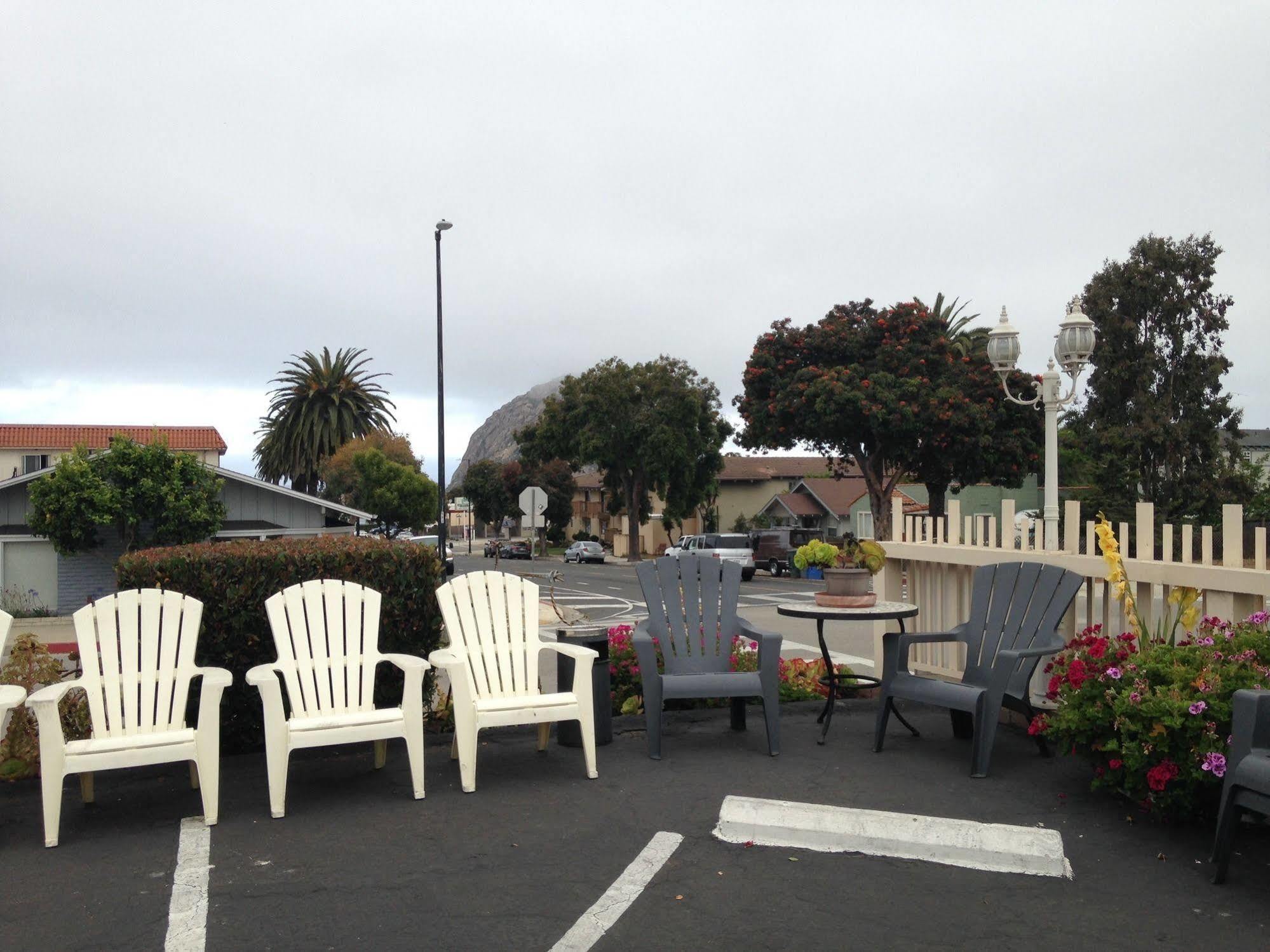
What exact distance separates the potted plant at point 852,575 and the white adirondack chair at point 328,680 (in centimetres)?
283

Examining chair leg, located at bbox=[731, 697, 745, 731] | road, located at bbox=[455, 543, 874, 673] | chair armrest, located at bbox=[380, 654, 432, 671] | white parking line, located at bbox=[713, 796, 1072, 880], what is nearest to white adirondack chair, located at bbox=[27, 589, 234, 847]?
chair armrest, located at bbox=[380, 654, 432, 671]

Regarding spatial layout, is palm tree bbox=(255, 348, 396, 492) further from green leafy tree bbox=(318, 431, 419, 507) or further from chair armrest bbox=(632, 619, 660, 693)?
chair armrest bbox=(632, 619, 660, 693)

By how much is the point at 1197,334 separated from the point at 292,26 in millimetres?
32770

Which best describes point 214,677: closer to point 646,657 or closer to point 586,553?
point 646,657

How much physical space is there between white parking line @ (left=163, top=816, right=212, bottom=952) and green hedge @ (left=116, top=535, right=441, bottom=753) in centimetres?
118

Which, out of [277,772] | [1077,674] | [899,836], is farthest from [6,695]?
[1077,674]

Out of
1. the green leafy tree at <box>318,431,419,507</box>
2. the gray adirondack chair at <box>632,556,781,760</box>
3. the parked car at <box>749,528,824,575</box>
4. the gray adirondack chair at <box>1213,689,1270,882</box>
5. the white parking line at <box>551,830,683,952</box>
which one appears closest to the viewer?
the white parking line at <box>551,830,683,952</box>

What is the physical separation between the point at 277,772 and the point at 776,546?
33.4 m

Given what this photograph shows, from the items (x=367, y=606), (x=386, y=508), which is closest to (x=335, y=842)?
(x=367, y=606)

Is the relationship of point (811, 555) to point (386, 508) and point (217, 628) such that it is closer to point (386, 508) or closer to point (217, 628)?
point (217, 628)

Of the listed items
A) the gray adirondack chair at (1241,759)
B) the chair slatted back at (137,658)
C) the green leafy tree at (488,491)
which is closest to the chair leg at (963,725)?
the gray adirondack chair at (1241,759)

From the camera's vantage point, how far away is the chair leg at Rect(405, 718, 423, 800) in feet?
17.0

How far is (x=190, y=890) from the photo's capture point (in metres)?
4.05

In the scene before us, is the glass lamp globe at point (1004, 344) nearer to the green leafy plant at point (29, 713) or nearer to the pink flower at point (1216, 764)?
the pink flower at point (1216, 764)
